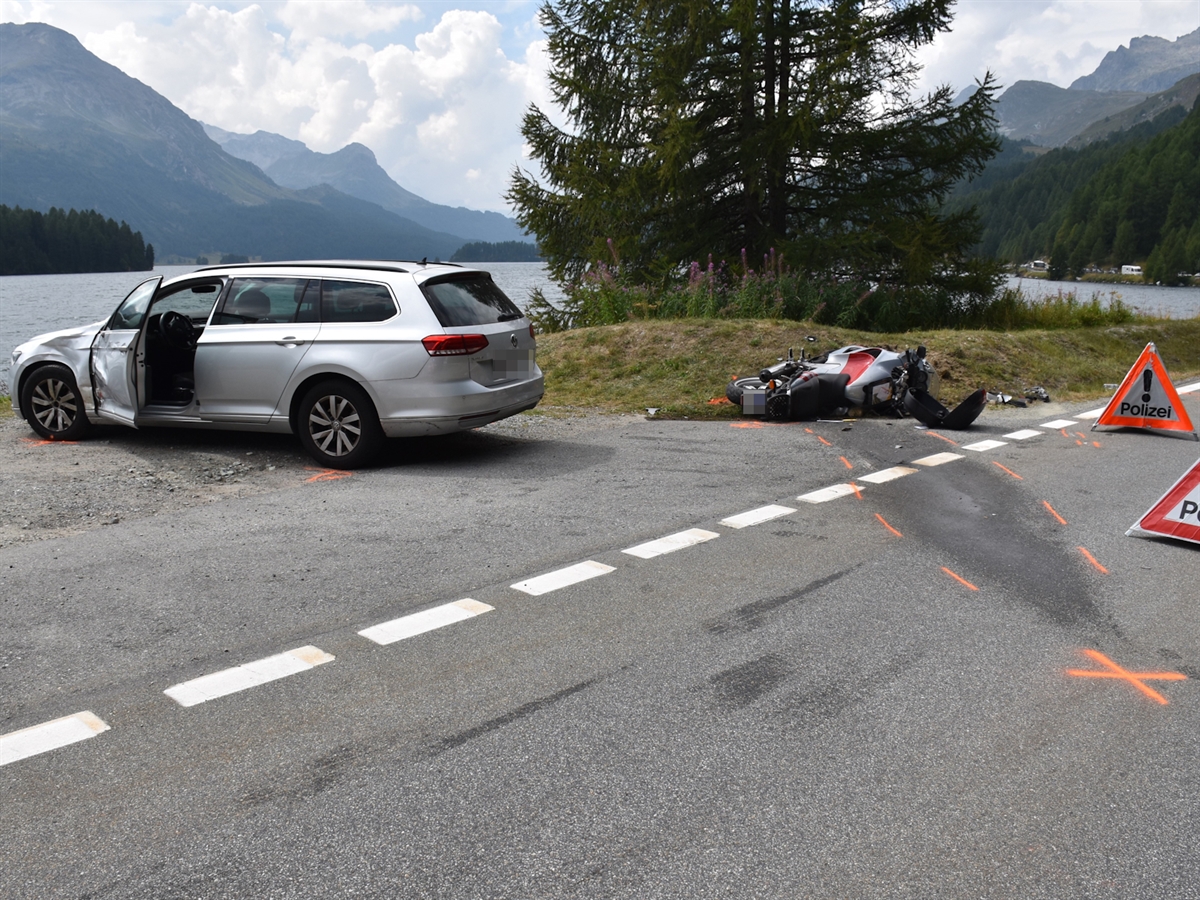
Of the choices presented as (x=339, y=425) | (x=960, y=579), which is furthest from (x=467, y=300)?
(x=960, y=579)

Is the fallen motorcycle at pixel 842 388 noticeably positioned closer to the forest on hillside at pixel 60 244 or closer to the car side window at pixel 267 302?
the car side window at pixel 267 302

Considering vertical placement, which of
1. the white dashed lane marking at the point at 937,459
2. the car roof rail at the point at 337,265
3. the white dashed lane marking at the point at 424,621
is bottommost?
the white dashed lane marking at the point at 937,459

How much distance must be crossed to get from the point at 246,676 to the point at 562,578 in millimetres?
1884

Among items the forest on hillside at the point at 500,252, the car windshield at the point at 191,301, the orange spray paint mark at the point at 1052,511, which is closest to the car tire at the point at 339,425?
the car windshield at the point at 191,301

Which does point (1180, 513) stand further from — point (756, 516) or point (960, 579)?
point (756, 516)

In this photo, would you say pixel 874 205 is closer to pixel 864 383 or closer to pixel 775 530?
pixel 864 383

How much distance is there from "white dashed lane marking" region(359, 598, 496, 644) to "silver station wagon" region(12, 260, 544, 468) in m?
3.68

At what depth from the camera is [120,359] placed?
30.3 ft

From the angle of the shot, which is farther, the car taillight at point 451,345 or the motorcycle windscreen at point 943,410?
the motorcycle windscreen at point 943,410

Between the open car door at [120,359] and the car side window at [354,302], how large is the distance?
163 centimetres

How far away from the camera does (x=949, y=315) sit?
19.2 meters

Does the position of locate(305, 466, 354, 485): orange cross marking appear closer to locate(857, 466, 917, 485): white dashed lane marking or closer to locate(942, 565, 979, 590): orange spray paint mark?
locate(857, 466, 917, 485): white dashed lane marking

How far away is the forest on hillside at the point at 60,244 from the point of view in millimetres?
109312

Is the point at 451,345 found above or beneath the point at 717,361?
above
